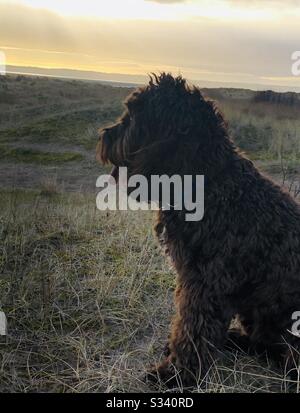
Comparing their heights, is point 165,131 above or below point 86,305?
above

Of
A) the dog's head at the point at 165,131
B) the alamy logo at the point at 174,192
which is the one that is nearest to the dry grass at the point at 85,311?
the alamy logo at the point at 174,192

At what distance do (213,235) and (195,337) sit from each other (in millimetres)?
641

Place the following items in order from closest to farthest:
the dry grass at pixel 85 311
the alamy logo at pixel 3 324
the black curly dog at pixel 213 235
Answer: the black curly dog at pixel 213 235
the dry grass at pixel 85 311
the alamy logo at pixel 3 324

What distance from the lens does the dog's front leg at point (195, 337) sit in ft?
11.1

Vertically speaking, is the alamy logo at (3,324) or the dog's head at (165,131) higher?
the dog's head at (165,131)

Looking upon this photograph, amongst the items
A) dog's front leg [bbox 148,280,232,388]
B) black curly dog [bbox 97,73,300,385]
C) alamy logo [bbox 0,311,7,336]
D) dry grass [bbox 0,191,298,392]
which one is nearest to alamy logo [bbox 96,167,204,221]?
black curly dog [bbox 97,73,300,385]

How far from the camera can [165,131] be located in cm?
341

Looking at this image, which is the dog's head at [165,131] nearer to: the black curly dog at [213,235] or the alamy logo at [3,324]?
the black curly dog at [213,235]

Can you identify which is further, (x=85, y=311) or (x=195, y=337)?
(x=85, y=311)

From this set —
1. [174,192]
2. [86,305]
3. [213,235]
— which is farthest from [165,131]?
[86,305]

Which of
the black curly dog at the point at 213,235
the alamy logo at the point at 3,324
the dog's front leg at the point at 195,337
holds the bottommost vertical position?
the alamy logo at the point at 3,324

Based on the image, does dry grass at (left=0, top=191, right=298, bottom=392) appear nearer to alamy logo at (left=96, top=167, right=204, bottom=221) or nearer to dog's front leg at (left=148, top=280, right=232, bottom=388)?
dog's front leg at (left=148, top=280, right=232, bottom=388)

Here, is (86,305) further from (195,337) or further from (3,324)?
(195,337)

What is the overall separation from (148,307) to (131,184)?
4.69ft
